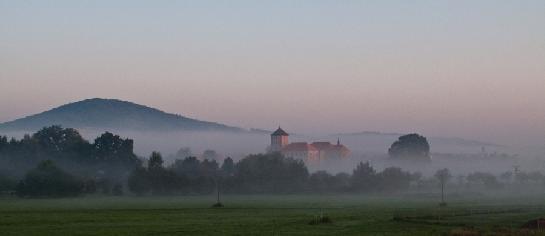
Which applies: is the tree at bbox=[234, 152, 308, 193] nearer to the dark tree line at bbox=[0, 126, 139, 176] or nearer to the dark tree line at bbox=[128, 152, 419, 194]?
the dark tree line at bbox=[128, 152, 419, 194]

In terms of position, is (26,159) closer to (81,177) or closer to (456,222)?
(81,177)

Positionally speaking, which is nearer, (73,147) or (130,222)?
(130,222)

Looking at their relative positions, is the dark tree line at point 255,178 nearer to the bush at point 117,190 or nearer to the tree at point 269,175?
the tree at point 269,175

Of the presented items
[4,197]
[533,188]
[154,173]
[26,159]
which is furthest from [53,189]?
[533,188]

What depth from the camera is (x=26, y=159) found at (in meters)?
184

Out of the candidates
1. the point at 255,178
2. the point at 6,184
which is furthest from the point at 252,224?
the point at 255,178

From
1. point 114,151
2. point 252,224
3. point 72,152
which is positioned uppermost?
point 114,151

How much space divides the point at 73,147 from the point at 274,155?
51.9m

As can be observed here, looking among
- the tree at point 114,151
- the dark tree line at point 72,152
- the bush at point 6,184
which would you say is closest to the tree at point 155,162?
the dark tree line at point 72,152

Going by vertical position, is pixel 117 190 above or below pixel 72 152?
below

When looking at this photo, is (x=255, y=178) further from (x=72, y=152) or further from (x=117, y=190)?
(x=72, y=152)

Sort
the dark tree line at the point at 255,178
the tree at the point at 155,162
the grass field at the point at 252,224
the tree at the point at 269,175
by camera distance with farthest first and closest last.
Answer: the tree at the point at 269,175 < the tree at the point at 155,162 < the dark tree line at the point at 255,178 < the grass field at the point at 252,224

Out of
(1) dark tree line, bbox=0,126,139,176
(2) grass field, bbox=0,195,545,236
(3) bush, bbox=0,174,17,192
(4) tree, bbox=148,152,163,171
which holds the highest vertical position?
(1) dark tree line, bbox=0,126,139,176

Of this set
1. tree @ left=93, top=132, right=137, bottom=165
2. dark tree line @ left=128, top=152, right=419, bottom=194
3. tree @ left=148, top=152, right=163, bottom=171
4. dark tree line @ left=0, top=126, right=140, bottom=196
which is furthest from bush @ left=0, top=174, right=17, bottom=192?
tree @ left=93, top=132, right=137, bottom=165
